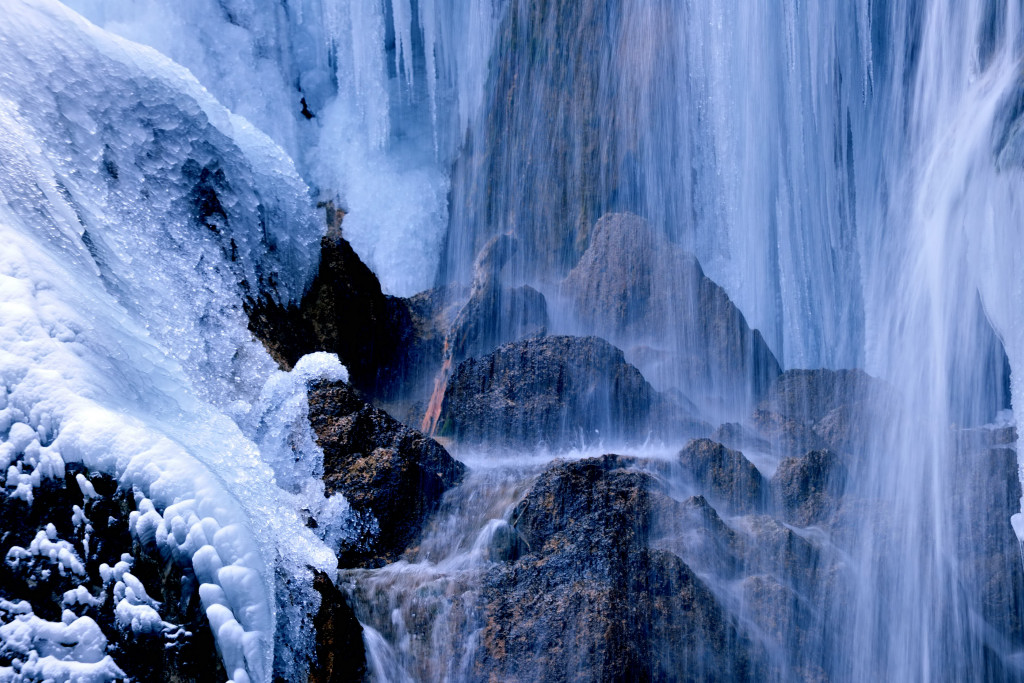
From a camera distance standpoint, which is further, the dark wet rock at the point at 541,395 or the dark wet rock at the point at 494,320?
the dark wet rock at the point at 494,320

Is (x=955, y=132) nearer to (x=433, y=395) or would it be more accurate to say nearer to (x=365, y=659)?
(x=433, y=395)

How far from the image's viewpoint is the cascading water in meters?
4.51

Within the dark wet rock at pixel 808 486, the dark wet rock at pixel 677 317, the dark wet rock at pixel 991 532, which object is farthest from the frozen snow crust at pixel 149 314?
the dark wet rock at pixel 991 532

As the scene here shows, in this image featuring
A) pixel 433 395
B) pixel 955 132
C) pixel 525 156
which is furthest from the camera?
pixel 525 156

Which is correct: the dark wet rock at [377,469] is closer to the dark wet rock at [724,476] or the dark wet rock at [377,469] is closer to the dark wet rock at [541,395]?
the dark wet rock at [541,395]

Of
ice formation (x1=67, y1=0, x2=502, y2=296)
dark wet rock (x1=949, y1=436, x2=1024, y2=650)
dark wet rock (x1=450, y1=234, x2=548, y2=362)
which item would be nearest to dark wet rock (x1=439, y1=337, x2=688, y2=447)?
Answer: dark wet rock (x1=450, y1=234, x2=548, y2=362)

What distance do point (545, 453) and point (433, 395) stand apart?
140 cm

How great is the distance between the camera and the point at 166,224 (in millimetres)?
4949

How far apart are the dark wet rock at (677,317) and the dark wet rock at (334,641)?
5653 mm

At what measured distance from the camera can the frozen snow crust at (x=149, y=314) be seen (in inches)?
88.7

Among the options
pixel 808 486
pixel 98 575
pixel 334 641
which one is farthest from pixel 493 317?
pixel 98 575

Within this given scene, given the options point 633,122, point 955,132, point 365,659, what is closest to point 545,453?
point 365,659

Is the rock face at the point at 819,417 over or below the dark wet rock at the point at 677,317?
below

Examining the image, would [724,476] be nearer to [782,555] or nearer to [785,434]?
[782,555]
